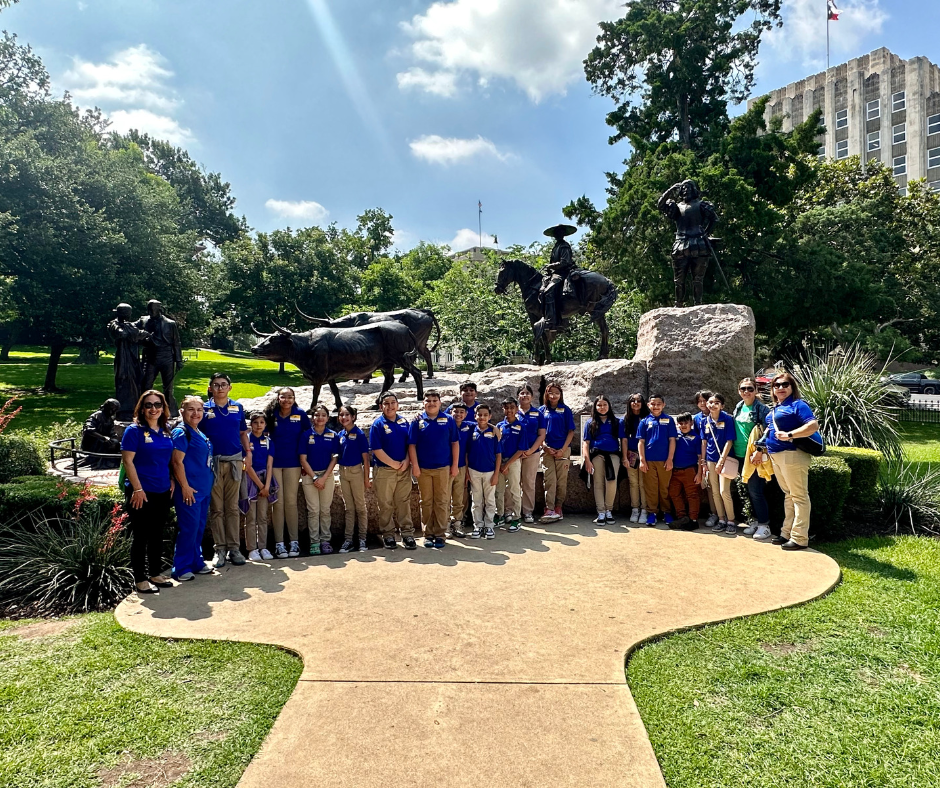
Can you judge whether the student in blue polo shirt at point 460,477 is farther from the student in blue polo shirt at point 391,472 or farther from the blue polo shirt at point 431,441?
the student in blue polo shirt at point 391,472

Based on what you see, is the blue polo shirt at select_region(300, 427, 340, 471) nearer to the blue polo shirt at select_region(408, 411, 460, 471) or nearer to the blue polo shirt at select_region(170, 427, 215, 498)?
the blue polo shirt at select_region(408, 411, 460, 471)

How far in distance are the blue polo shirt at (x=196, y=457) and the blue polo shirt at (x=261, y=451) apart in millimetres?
569

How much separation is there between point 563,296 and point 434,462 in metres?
6.95

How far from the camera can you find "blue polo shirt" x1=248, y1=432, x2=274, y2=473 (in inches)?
240

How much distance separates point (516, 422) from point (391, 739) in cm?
448

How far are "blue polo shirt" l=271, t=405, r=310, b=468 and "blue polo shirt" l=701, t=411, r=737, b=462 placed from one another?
4.64m

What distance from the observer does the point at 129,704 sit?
3277 millimetres

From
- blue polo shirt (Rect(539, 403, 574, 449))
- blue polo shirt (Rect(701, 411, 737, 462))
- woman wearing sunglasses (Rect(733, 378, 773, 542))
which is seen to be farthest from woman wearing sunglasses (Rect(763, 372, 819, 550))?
blue polo shirt (Rect(539, 403, 574, 449))

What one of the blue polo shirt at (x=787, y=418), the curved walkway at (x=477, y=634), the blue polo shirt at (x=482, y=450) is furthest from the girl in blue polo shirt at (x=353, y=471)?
the blue polo shirt at (x=787, y=418)

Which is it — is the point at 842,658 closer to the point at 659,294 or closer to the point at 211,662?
the point at 211,662

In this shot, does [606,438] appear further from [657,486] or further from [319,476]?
[319,476]

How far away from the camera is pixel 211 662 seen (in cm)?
375

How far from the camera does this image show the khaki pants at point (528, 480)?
7.30m

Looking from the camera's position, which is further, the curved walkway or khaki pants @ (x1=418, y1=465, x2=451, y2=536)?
khaki pants @ (x1=418, y1=465, x2=451, y2=536)
